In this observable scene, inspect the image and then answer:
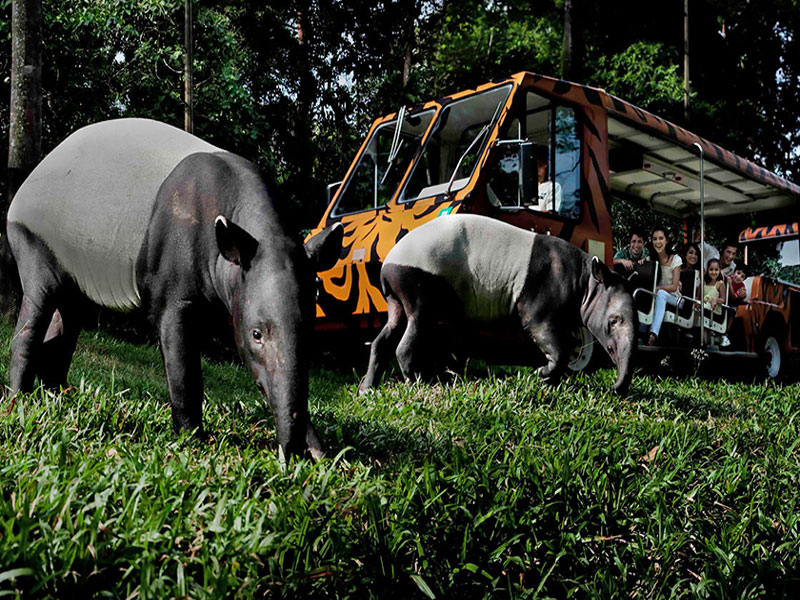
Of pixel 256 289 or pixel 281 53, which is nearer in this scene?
pixel 256 289

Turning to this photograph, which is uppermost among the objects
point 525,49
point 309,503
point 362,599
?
point 525,49

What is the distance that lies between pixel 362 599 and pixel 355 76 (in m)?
12.8

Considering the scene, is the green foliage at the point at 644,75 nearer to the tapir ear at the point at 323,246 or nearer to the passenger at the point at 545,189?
the passenger at the point at 545,189

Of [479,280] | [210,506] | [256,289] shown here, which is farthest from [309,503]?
[479,280]

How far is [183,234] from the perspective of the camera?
343 centimetres

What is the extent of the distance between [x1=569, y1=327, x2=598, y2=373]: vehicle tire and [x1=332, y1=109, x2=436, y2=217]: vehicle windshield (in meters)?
2.43

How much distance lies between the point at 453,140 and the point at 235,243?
18.2ft

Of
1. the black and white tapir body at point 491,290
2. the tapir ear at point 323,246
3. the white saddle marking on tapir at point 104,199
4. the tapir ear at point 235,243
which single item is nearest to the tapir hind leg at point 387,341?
the black and white tapir body at point 491,290

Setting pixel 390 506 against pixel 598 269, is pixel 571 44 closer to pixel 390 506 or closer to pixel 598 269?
pixel 598 269

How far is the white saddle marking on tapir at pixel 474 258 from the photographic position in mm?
5984

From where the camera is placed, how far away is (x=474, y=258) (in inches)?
239

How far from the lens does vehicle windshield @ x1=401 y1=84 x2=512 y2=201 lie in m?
7.57

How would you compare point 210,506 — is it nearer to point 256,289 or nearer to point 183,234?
point 256,289

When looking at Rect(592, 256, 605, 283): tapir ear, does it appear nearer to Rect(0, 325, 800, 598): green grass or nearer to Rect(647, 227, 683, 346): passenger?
Rect(0, 325, 800, 598): green grass
